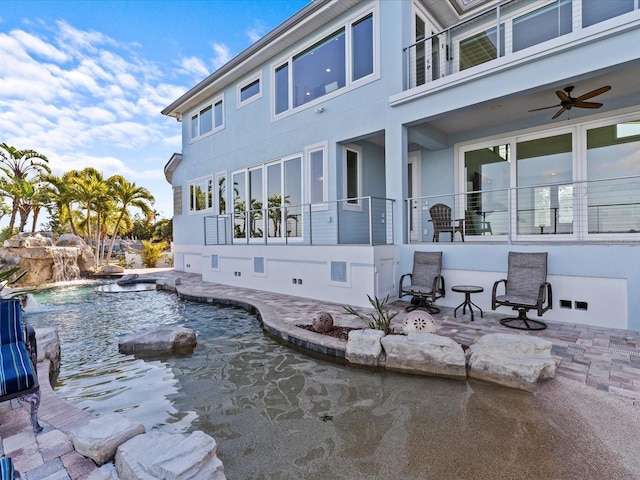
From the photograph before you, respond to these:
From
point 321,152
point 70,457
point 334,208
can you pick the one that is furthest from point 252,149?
point 70,457

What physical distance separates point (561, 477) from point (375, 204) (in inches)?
337

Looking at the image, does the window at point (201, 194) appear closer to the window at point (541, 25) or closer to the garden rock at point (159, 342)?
the garden rock at point (159, 342)

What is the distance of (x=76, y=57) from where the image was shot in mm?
15984

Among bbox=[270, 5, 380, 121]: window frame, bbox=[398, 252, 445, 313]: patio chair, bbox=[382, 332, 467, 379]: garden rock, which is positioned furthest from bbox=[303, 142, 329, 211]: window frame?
bbox=[382, 332, 467, 379]: garden rock

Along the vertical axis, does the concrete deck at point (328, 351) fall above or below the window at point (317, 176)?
below

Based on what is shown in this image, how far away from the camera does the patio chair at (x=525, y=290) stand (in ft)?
18.5

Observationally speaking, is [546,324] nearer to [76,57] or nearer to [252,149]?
[252,149]

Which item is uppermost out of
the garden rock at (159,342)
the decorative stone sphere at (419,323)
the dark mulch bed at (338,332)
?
the decorative stone sphere at (419,323)

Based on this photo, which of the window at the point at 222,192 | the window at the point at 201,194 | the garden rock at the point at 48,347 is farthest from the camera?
the window at the point at 201,194

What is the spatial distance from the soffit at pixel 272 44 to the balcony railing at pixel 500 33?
94.7 inches

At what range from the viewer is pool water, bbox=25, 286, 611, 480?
2.59 meters

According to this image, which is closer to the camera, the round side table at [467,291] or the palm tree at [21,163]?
the round side table at [467,291]

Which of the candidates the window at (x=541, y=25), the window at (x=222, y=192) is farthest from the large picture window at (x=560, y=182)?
the window at (x=222, y=192)

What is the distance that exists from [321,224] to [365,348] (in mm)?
5549
